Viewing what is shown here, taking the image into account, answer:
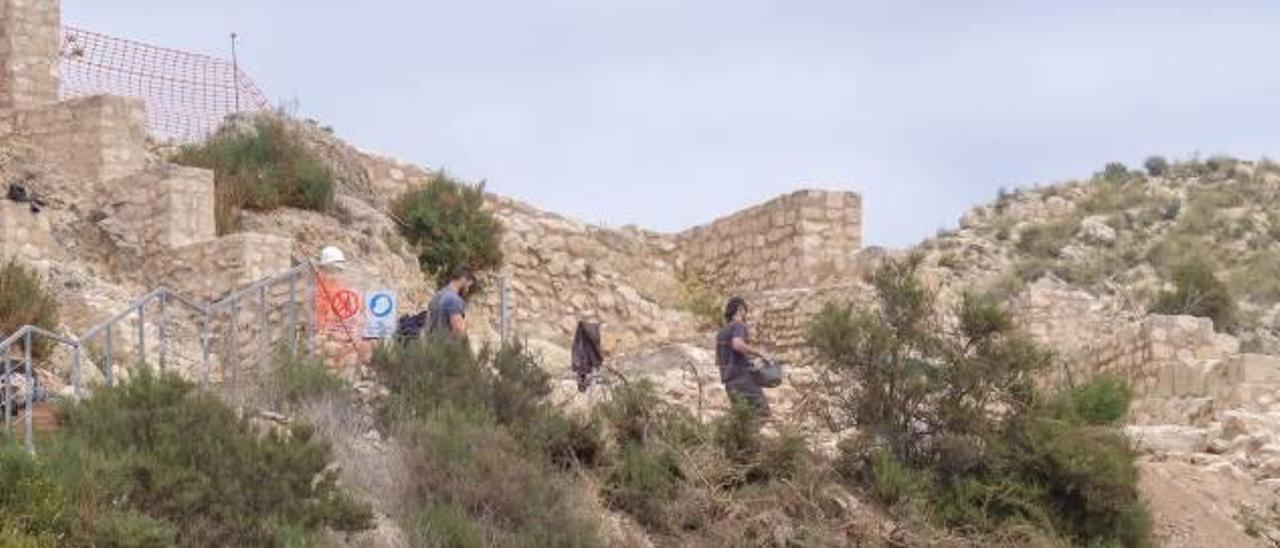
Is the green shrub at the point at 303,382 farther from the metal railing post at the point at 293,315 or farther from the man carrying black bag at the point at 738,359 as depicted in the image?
the man carrying black bag at the point at 738,359

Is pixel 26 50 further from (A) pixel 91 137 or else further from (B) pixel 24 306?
(B) pixel 24 306

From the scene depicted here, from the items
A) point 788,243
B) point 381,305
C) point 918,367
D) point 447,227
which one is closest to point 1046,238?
point 788,243

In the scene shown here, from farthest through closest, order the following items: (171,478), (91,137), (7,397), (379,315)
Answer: (91,137) < (379,315) < (7,397) < (171,478)

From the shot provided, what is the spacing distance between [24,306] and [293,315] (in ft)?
6.08

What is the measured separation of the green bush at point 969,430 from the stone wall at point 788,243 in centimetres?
598

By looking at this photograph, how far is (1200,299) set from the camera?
116ft

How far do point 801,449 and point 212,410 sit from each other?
4352mm

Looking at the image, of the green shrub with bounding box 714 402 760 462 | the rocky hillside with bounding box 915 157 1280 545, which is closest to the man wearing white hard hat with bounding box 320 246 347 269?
the green shrub with bounding box 714 402 760 462

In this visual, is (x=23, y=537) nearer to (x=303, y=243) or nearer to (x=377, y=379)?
(x=377, y=379)

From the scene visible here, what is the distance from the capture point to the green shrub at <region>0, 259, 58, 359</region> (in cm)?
2017

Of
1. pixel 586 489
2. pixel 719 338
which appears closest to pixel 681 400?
pixel 719 338

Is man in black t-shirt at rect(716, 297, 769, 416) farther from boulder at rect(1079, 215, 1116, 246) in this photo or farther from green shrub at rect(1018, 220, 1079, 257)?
boulder at rect(1079, 215, 1116, 246)

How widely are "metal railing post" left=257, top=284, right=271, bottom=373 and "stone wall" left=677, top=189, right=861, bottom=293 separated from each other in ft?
19.6

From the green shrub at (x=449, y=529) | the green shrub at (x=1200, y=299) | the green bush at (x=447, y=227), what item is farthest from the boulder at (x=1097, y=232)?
the green shrub at (x=449, y=529)
